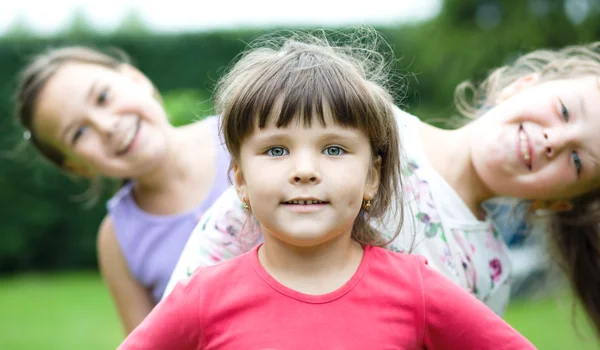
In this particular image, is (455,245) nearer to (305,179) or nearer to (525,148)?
(525,148)

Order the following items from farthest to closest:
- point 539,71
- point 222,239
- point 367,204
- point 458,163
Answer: point 539,71 < point 458,163 < point 222,239 < point 367,204

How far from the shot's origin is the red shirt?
1.97 metres

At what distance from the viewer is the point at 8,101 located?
988 cm

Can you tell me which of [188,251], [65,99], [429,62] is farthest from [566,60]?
[429,62]

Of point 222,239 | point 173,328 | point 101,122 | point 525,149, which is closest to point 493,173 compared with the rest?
point 525,149

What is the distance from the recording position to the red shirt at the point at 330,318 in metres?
1.97

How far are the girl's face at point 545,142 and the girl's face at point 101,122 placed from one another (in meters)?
1.45

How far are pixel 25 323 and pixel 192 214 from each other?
563cm

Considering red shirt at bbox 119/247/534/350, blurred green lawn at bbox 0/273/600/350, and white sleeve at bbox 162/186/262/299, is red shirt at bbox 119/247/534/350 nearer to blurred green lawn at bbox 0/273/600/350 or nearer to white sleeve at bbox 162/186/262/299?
white sleeve at bbox 162/186/262/299

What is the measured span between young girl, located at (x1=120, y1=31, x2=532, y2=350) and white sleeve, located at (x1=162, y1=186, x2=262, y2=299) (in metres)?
0.39

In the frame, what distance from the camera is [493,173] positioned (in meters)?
2.69

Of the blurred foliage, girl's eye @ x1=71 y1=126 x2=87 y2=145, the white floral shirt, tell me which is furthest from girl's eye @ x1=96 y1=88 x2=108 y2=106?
the blurred foliage

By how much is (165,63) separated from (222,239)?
8.49 metres

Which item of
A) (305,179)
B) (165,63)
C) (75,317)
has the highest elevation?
(305,179)
